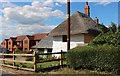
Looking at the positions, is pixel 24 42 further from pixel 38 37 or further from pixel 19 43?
pixel 38 37

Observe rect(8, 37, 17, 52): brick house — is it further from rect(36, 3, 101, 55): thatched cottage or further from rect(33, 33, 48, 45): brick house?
rect(36, 3, 101, 55): thatched cottage

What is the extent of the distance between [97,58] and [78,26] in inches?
636

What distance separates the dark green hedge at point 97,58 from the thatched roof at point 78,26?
1305cm

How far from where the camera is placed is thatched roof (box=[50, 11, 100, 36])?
2818cm

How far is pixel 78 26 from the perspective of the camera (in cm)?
2911

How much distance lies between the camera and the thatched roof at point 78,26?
28.2 metres

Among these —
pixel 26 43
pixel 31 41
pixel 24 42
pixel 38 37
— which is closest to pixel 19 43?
pixel 24 42

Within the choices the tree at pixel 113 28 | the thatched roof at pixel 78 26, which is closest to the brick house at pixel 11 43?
the thatched roof at pixel 78 26

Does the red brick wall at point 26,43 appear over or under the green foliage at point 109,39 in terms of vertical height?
over

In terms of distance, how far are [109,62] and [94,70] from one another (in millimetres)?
1306

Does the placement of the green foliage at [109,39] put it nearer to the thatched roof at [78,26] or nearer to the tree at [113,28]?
the tree at [113,28]

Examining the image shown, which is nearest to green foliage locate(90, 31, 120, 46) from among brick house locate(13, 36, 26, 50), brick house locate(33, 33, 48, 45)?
brick house locate(33, 33, 48, 45)

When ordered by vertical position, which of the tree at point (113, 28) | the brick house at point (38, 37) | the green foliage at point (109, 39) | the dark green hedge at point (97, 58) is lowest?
the dark green hedge at point (97, 58)

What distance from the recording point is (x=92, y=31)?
1121 inches
